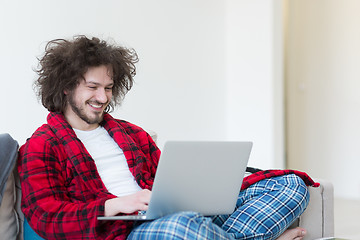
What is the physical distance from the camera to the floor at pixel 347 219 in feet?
10.7

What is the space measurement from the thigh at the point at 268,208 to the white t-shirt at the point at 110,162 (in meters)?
0.35

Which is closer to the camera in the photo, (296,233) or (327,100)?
(296,233)

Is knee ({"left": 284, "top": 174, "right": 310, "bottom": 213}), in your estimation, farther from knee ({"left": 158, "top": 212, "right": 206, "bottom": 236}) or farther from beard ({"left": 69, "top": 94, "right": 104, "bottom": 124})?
beard ({"left": 69, "top": 94, "right": 104, "bottom": 124})

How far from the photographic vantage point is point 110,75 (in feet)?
6.52

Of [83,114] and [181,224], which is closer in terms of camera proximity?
[181,224]

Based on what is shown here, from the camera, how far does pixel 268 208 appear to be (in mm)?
1908

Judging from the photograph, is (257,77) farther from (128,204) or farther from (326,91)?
(128,204)

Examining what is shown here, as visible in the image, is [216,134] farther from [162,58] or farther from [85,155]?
[85,155]

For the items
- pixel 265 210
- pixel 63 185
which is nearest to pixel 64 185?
pixel 63 185

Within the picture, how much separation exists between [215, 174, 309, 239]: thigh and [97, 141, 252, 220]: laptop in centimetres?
13

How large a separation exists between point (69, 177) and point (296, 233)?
2.84 feet

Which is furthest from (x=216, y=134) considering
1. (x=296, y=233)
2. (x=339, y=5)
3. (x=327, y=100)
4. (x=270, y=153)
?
(x=296, y=233)

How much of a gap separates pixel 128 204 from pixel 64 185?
27cm

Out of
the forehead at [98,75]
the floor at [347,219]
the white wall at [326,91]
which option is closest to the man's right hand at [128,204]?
the forehead at [98,75]
